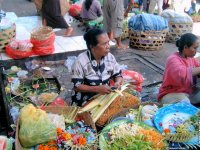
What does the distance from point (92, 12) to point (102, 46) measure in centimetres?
474

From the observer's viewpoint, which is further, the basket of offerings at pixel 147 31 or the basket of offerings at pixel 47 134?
the basket of offerings at pixel 147 31

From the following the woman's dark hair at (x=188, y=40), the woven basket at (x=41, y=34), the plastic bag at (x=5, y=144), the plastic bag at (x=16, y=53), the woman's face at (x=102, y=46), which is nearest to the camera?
the plastic bag at (x=5, y=144)

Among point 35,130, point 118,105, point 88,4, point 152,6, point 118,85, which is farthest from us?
point 152,6

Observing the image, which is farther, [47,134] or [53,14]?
[53,14]

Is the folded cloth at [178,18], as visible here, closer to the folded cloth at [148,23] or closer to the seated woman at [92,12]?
the folded cloth at [148,23]

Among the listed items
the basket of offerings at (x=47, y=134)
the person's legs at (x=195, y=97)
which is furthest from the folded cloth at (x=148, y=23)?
the basket of offerings at (x=47, y=134)

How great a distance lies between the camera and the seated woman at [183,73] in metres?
3.37

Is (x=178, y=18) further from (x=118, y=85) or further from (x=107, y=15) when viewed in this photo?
(x=118, y=85)

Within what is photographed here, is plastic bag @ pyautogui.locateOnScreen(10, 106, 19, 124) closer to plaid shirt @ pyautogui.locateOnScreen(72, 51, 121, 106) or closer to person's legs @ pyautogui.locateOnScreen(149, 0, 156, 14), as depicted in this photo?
plaid shirt @ pyautogui.locateOnScreen(72, 51, 121, 106)

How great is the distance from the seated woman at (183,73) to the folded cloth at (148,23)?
284cm

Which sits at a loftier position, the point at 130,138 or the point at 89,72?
the point at 89,72

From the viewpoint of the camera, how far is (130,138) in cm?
235

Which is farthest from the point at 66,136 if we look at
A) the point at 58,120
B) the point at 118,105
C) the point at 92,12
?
the point at 92,12

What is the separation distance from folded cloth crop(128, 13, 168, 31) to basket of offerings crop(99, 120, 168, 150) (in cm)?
410
